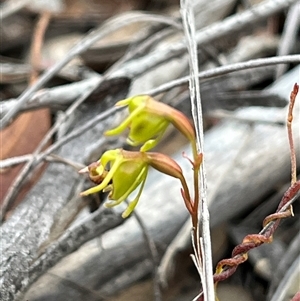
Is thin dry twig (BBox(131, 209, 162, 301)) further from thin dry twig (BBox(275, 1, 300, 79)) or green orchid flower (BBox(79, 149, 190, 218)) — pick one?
thin dry twig (BBox(275, 1, 300, 79))

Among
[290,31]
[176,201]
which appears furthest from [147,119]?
[290,31]

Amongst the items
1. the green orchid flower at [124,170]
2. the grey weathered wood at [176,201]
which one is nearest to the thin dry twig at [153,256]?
the grey weathered wood at [176,201]

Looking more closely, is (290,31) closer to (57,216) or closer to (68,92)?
(68,92)

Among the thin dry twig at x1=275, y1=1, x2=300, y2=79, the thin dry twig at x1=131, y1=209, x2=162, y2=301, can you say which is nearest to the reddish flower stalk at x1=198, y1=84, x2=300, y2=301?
the thin dry twig at x1=131, y1=209, x2=162, y2=301

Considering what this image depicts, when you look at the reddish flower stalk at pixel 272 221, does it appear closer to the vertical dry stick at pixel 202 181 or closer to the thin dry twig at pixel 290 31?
the vertical dry stick at pixel 202 181

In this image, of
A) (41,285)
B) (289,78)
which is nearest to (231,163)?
(289,78)

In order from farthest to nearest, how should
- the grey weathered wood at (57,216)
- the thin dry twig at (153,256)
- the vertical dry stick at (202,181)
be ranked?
the thin dry twig at (153,256)
the grey weathered wood at (57,216)
the vertical dry stick at (202,181)
